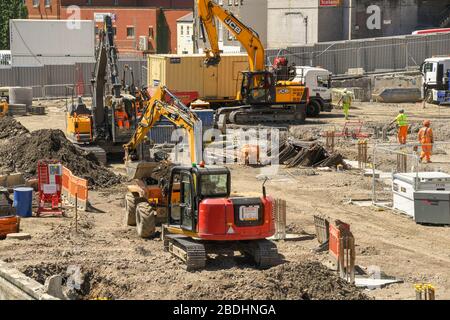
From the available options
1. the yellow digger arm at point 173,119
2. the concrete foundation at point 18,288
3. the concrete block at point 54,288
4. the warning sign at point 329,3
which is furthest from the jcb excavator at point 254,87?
the concrete block at point 54,288

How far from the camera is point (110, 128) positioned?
3697 centimetres

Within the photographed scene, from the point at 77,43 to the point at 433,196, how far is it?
4194cm

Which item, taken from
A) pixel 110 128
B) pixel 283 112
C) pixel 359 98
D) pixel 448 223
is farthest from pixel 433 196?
pixel 359 98

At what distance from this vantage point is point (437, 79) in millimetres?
53656

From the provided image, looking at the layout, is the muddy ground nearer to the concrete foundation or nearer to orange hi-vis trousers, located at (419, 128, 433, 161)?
the concrete foundation

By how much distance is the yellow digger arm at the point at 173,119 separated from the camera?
86.7 feet

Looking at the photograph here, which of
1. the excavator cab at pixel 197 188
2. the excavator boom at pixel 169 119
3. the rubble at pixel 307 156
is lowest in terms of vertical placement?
the rubble at pixel 307 156

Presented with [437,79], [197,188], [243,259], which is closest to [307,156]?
[243,259]

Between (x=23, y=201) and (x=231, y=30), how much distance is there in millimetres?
21127

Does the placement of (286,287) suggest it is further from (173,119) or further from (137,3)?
(137,3)

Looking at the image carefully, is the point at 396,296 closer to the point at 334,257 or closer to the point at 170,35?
the point at 334,257

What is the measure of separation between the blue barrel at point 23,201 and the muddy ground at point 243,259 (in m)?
0.38

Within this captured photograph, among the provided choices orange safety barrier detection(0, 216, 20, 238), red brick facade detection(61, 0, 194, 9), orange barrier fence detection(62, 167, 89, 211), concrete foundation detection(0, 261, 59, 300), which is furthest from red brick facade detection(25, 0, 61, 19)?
concrete foundation detection(0, 261, 59, 300)

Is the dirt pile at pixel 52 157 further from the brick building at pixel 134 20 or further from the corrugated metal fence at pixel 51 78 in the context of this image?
the brick building at pixel 134 20
